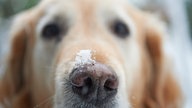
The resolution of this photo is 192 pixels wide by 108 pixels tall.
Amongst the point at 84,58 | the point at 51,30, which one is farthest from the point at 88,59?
the point at 51,30

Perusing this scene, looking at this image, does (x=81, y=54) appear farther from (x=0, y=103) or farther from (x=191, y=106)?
(x=191, y=106)

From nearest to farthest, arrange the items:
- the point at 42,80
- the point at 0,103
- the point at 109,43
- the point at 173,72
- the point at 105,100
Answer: the point at 105,100
the point at 109,43
the point at 42,80
the point at 0,103
the point at 173,72

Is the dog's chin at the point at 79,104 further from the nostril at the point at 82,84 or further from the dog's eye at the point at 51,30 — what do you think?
the dog's eye at the point at 51,30

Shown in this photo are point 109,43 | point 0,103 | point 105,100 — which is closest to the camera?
point 105,100

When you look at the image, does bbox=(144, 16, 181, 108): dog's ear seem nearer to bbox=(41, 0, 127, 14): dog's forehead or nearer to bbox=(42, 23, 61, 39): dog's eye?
bbox=(41, 0, 127, 14): dog's forehead

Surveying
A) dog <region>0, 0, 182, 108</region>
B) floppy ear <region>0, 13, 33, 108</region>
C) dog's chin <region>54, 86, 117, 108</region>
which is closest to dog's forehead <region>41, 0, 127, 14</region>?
dog <region>0, 0, 182, 108</region>

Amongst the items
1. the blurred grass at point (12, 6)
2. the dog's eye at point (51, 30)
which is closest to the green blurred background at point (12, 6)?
the blurred grass at point (12, 6)

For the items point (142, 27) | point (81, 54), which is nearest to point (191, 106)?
point (142, 27)

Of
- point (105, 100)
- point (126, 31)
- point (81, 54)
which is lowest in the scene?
point (105, 100)

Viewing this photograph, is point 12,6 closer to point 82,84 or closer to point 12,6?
point 12,6
